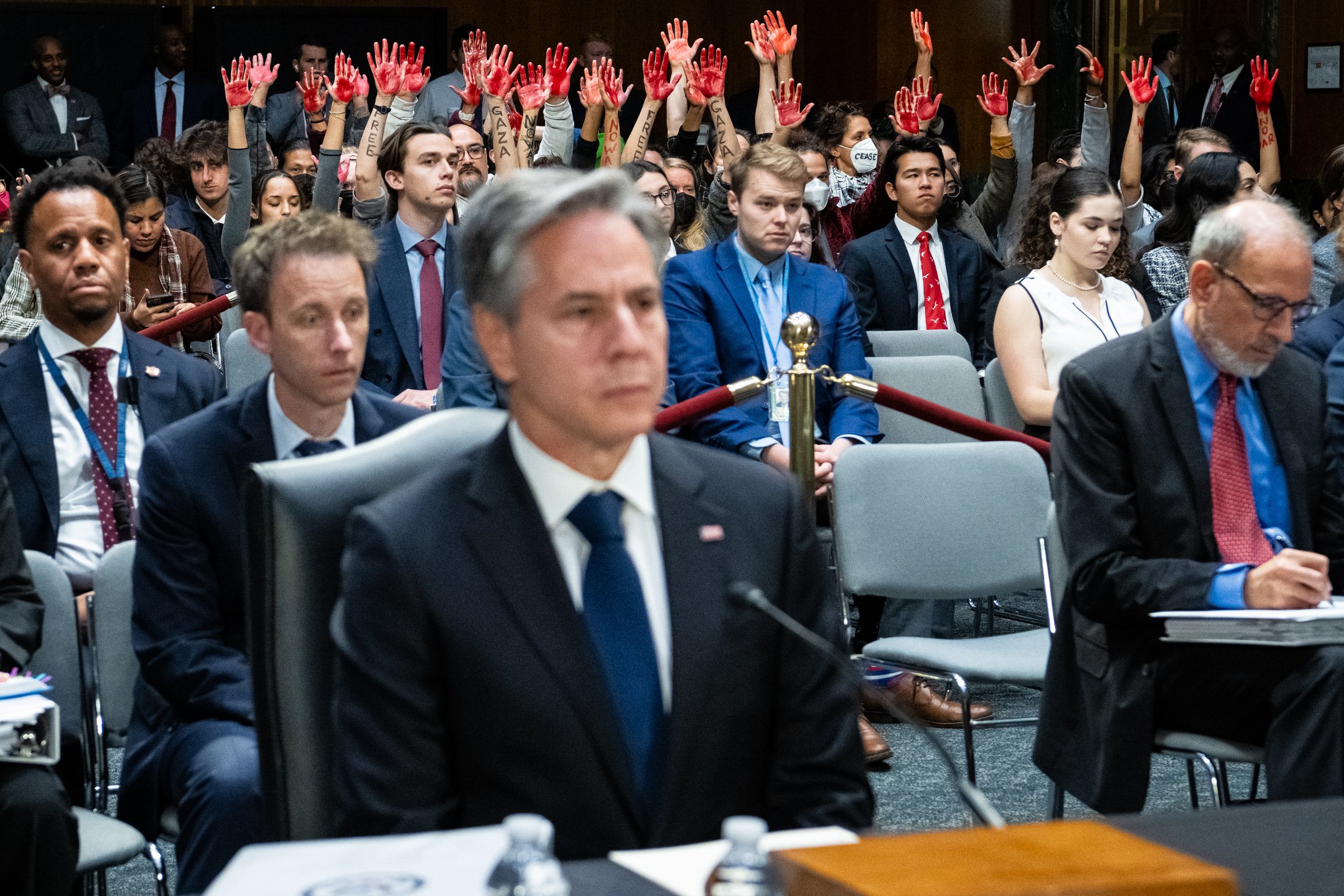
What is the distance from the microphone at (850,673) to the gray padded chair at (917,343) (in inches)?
149

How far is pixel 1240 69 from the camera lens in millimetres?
9406

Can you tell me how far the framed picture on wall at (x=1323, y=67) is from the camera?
973cm

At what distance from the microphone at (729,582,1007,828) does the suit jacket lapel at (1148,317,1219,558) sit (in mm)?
1301

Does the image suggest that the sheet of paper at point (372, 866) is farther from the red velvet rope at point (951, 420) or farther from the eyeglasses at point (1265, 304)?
the red velvet rope at point (951, 420)

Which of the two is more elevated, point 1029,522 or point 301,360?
point 301,360

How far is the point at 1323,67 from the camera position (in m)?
9.77

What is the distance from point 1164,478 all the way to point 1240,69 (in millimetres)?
7459

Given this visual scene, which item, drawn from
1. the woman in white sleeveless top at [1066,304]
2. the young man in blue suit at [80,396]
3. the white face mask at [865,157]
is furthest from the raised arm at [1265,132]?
the young man in blue suit at [80,396]

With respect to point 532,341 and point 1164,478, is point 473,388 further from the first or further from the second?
point 532,341

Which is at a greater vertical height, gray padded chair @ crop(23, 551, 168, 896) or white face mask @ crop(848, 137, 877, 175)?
white face mask @ crop(848, 137, 877, 175)

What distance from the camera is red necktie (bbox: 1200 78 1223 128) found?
940 cm

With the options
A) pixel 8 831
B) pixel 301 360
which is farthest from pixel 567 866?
pixel 301 360

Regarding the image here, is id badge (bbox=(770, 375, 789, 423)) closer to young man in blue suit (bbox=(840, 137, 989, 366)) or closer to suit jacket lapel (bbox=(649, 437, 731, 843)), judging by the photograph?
young man in blue suit (bbox=(840, 137, 989, 366))

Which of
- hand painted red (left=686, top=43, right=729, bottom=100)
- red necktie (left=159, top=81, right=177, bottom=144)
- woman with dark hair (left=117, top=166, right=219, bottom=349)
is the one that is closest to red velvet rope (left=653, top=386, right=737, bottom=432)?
woman with dark hair (left=117, top=166, right=219, bottom=349)
